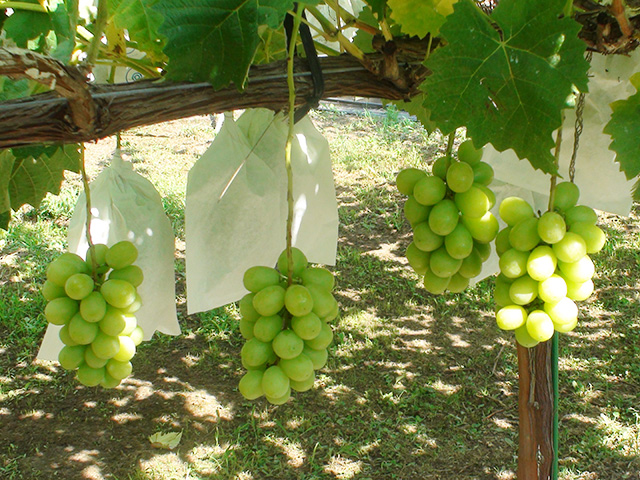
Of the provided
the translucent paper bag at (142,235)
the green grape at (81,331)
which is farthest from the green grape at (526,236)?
the translucent paper bag at (142,235)

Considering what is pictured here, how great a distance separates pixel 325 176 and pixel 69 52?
27.8 inches

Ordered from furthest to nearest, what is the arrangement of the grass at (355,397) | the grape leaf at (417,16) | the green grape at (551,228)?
the grass at (355,397), the grape leaf at (417,16), the green grape at (551,228)

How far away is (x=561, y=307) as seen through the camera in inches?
38.6

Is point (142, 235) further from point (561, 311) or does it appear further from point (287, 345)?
point (561, 311)

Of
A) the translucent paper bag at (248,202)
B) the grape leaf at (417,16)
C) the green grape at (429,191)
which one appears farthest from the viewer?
the translucent paper bag at (248,202)

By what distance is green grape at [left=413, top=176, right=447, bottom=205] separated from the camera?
1056mm

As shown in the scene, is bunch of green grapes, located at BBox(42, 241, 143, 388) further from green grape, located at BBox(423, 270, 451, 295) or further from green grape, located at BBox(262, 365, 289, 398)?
green grape, located at BBox(423, 270, 451, 295)

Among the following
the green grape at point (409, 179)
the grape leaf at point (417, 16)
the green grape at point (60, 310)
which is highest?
the grape leaf at point (417, 16)

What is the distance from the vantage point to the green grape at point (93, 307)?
1194 millimetres

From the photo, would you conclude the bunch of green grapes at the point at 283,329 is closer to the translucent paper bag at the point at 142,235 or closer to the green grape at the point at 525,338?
the green grape at the point at 525,338

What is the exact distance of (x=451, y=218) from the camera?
1.04 m

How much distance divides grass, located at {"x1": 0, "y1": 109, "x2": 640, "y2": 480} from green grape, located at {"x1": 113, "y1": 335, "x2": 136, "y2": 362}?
73.2 inches

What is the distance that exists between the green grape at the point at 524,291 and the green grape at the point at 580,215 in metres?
0.12

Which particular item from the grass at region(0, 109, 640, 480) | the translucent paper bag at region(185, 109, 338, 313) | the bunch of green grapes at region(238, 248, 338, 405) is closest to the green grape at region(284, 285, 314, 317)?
the bunch of green grapes at region(238, 248, 338, 405)
